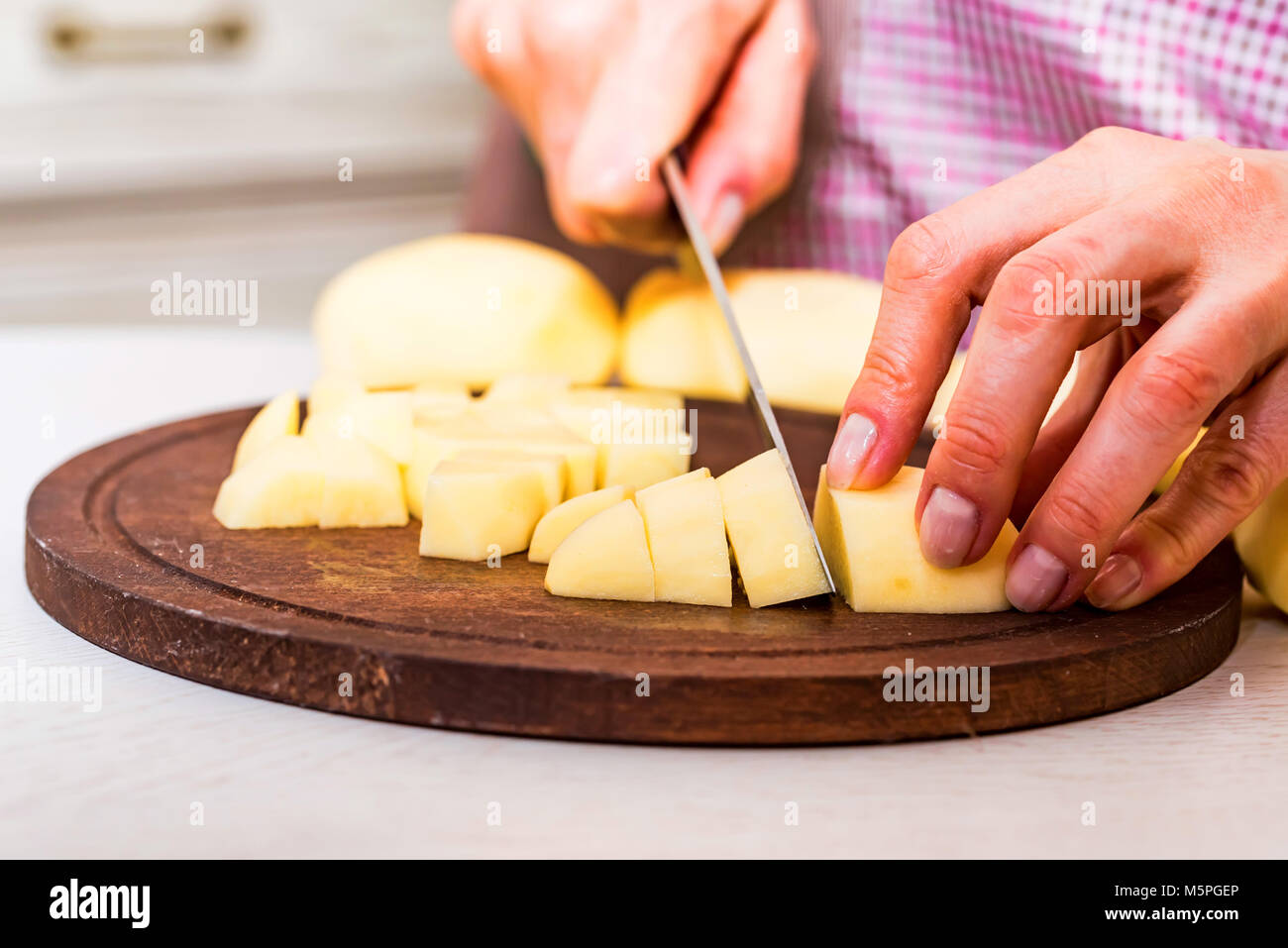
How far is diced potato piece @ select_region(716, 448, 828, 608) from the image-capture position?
3.39 feet

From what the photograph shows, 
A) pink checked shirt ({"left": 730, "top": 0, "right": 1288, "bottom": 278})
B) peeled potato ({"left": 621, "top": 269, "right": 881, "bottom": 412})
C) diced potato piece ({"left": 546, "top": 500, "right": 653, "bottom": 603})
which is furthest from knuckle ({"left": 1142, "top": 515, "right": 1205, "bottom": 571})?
pink checked shirt ({"left": 730, "top": 0, "right": 1288, "bottom": 278})

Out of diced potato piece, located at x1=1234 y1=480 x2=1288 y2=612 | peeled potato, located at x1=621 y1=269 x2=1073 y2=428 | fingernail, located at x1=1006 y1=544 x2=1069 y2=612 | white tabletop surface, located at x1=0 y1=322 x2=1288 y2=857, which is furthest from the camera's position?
peeled potato, located at x1=621 y1=269 x2=1073 y2=428

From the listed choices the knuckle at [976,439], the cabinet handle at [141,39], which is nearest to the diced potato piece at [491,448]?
the knuckle at [976,439]

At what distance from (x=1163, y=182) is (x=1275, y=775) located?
460 millimetres

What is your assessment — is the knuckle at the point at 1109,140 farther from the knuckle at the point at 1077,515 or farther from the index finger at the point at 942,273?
the knuckle at the point at 1077,515

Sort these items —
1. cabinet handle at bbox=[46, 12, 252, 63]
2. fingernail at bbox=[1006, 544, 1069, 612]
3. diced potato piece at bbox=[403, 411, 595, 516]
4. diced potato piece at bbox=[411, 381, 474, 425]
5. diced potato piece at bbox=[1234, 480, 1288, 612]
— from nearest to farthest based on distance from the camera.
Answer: fingernail at bbox=[1006, 544, 1069, 612]
diced potato piece at bbox=[1234, 480, 1288, 612]
diced potato piece at bbox=[403, 411, 595, 516]
diced potato piece at bbox=[411, 381, 474, 425]
cabinet handle at bbox=[46, 12, 252, 63]

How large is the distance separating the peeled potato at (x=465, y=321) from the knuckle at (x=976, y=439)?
3.37 ft

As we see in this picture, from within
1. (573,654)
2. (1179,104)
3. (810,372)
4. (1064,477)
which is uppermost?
(1179,104)

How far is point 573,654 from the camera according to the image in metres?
0.89

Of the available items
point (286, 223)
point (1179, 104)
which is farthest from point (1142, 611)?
point (286, 223)

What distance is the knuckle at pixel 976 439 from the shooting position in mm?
942

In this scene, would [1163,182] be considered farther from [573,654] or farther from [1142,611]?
[573,654]

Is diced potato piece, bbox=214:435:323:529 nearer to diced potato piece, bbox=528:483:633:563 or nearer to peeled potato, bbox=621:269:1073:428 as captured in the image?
diced potato piece, bbox=528:483:633:563

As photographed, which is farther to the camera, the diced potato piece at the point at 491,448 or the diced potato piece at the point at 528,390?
the diced potato piece at the point at 528,390
